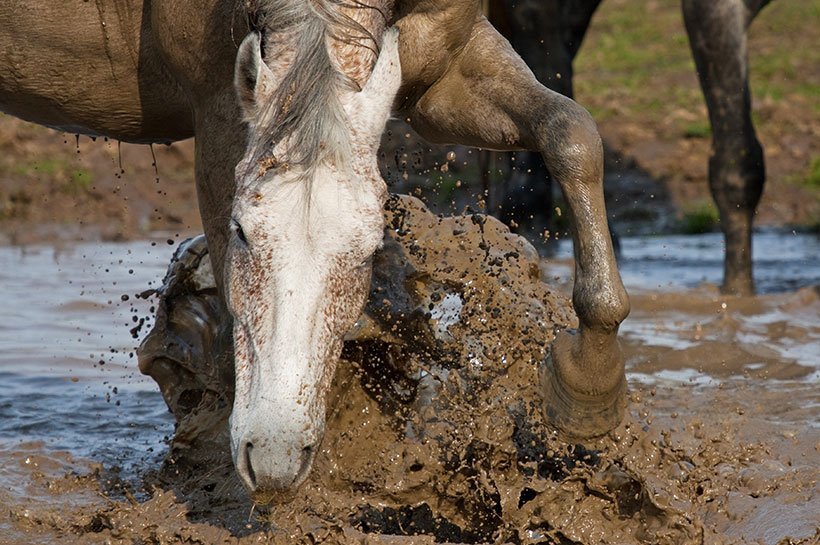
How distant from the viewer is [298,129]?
10.4 feet

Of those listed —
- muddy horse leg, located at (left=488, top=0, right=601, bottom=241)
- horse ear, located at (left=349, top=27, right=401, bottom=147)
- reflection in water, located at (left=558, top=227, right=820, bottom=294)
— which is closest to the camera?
horse ear, located at (left=349, top=27, right=401, bottom=147)

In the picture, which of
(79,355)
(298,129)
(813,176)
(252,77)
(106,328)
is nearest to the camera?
(298,129)

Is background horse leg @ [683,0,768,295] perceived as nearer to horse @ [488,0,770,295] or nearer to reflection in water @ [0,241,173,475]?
horse @ [488,0,770,295]

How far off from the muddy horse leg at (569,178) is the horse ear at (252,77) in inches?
37.3

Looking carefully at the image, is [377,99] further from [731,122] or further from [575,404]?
[731,122]

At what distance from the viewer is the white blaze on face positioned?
9.94ft

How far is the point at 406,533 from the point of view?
3.99m

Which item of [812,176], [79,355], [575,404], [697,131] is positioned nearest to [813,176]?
[812,176]

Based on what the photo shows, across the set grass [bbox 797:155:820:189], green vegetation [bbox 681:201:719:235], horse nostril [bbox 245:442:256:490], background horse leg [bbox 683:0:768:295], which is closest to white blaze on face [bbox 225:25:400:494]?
horse nostril [bbox 245:442:256:490]

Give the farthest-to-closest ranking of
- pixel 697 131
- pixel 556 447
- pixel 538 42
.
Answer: pixel 697 131 < pixel 538 42 < pixel 556 447

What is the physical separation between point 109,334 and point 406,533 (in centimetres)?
303

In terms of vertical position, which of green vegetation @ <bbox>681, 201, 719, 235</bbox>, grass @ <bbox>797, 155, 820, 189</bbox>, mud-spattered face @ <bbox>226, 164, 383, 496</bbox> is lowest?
green vegetation @ <bbox>681, 201, 719, 235</bbox>

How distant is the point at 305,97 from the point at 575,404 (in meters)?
1.16

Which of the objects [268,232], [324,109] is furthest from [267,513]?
[324,109]
